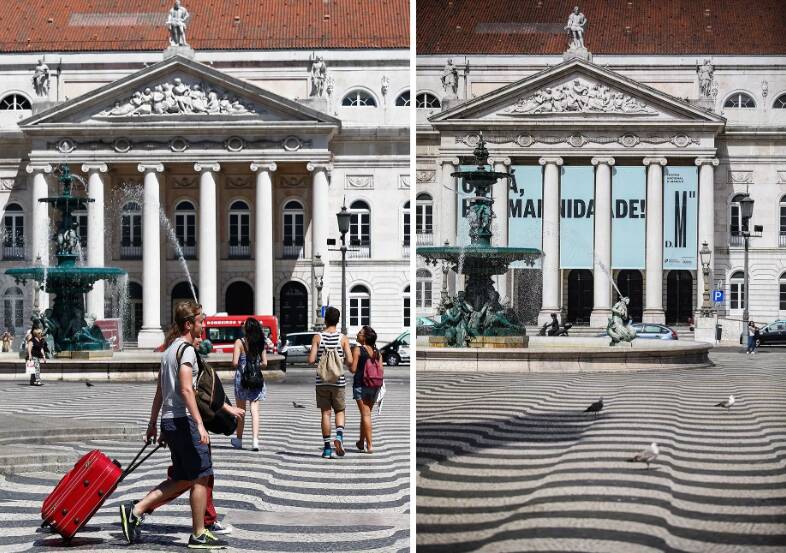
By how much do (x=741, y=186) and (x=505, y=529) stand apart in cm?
196

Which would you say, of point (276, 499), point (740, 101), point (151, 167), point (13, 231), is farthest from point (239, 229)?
point (740, 101)

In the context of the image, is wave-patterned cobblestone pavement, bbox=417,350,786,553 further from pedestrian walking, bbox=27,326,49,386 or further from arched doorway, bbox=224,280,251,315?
arched doorway, bbox=224,280,251,315

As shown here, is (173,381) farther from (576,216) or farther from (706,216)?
(706,216)

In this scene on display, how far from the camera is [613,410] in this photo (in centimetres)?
374

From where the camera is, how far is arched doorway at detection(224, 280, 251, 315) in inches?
2312

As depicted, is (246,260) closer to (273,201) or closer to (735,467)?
(273,201)

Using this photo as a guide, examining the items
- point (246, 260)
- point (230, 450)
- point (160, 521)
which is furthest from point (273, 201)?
point (160, 521)

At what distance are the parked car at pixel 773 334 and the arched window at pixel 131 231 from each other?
55.3 metres

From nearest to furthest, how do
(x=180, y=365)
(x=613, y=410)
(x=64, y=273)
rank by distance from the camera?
(x=613, y=410) < (x=180, y=365) < (x=64, y=273)

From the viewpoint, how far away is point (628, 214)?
182 inches

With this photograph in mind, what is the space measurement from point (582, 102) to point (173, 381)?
2.43m

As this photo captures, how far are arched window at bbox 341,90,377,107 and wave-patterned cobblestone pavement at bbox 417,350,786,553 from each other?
2297 inches

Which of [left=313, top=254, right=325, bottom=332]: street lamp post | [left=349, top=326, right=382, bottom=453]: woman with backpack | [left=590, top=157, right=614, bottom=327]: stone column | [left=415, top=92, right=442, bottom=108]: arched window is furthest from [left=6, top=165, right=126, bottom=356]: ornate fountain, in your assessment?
[left=313, top=254, right=325, bottom=332]: street lamp post

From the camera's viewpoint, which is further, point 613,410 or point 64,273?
point 64,273
